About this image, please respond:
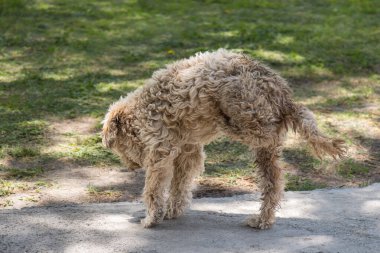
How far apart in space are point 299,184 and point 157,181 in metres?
1.92

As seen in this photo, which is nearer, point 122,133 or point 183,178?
point 122,133

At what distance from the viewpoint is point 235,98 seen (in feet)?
17.4

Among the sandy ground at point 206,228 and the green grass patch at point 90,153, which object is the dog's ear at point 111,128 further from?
the green grass patch at point 90,153

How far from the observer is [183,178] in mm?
6059

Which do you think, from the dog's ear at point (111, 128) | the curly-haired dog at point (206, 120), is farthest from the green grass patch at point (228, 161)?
the dog's ear at point (111, 128)

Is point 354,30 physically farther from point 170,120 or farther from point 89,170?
point 170,120

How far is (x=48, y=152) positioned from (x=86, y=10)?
7.71 metres

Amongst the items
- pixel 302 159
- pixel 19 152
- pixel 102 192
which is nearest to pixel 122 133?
pixel 102 192

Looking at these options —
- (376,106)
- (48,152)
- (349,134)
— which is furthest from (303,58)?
(48,152)

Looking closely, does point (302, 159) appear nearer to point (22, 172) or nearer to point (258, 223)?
point (258, 223)

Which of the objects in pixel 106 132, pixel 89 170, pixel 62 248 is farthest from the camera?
pixel 89 170

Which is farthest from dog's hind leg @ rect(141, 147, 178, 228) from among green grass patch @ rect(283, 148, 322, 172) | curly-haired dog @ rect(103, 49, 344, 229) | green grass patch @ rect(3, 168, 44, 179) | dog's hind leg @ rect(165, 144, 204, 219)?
green grass patch @ rect(283, 148, 322, 172)

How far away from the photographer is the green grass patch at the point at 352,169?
729 cm

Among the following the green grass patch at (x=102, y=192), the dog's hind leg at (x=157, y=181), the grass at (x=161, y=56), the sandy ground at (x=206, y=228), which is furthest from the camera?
the grass at (x=161, y=56)
